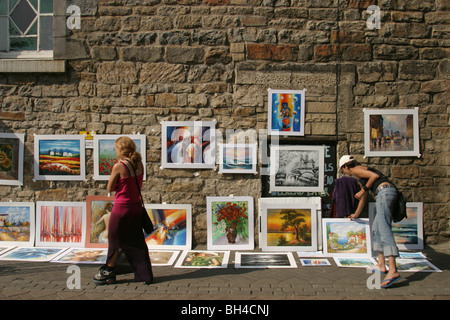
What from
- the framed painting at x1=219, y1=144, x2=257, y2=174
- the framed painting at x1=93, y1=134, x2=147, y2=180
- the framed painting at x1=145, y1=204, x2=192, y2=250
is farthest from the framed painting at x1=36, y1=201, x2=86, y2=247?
the framed painting at x1=219, y1=144, x2=257, y2=174

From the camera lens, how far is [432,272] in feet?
16.4

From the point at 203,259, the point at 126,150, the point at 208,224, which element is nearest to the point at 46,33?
the point at 126,150

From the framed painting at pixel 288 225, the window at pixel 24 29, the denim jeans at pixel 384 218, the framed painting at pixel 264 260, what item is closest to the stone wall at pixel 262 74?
the framed painting at pixel 288 225

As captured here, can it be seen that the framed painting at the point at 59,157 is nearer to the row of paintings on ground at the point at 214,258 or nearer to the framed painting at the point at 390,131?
the row of paintings on ground at the point at 214,258

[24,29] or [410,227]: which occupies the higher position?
[24,29]

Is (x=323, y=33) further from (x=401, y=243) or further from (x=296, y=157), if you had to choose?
(x=401, y=243)

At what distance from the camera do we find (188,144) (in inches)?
242

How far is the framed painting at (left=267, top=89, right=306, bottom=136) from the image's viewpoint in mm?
6113

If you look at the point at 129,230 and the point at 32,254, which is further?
the point at 32,254

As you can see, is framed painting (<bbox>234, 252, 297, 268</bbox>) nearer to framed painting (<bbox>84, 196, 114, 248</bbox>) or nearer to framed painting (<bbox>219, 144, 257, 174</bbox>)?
framed painting (<bbox>219, 144, 257, 174</bbox>)

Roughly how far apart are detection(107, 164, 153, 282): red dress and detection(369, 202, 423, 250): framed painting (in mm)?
3466

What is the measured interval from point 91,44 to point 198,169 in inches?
100

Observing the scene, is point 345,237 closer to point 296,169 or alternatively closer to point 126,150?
point 296,169

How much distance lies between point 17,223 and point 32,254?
0.77 metres
